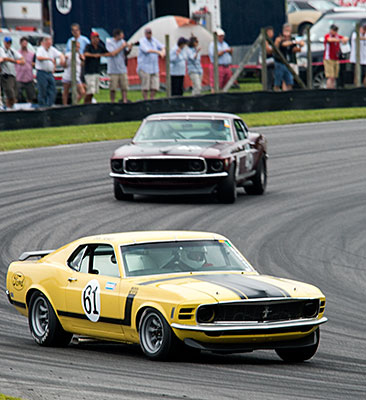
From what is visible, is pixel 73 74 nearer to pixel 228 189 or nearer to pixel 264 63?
pixel 264 63

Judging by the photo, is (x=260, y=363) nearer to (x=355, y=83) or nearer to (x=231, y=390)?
(x=231, y=390)

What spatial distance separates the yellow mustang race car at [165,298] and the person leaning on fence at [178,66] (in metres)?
18.1

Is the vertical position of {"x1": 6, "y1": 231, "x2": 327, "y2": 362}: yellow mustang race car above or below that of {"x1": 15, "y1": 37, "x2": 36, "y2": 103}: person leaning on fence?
below

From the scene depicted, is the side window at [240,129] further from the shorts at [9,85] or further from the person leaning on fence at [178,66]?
the person leaning on fence at [178,66]

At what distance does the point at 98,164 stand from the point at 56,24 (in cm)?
1590

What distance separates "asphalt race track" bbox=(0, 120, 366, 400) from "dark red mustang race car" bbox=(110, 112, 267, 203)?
1.03ft

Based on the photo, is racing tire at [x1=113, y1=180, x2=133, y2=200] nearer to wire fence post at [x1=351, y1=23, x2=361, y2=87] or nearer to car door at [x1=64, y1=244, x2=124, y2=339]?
car door at [x1=64, y1=244, x2=124, y2=339]

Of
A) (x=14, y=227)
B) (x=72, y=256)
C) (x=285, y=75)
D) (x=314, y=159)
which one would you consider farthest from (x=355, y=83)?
(x=72, y=256)

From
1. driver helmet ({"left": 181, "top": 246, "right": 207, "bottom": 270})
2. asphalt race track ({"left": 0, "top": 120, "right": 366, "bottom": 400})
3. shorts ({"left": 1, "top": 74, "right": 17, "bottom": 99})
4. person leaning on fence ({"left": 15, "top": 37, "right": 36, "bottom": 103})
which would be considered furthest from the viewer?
person leaning on fence ({"left": 15, "top": 37, "right": 36, "bottom": 103})

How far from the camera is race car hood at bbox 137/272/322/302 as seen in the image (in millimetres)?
7148

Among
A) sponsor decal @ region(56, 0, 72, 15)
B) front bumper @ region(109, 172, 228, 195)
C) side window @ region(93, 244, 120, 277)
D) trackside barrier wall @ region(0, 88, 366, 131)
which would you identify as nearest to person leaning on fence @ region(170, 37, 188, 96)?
trackside barrier wall @ region(0, 88, 366, 131)

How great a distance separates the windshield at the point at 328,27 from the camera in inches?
1242

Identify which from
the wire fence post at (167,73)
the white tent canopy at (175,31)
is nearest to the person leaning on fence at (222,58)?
the wire fence post at (167,73)

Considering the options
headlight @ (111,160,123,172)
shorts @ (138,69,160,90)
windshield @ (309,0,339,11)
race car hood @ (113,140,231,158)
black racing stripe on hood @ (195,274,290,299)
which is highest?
windshield @ (309,0,339,11)
